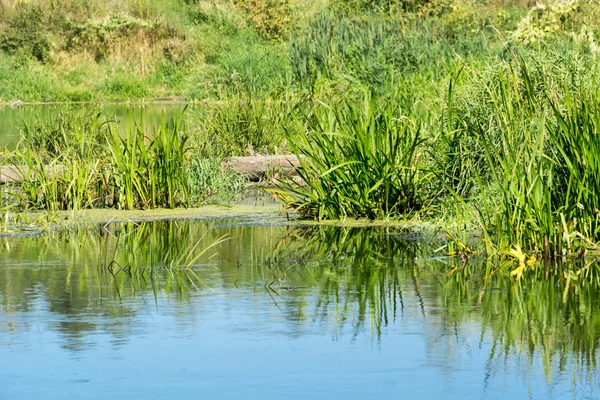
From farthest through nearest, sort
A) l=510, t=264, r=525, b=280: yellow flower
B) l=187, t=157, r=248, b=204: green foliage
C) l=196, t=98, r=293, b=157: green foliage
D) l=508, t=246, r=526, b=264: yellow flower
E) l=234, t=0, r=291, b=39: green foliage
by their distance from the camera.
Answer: l=234, t=0, r=291, b=39: green foliage → l=196, t=98, r=293, b=157: green foliage → l=187, t=157, r=248, b=204: green foliage → l=508, t=246, r=526, b=264: yellow flower → l=510, t=264, r=525, b=280: yellow flower

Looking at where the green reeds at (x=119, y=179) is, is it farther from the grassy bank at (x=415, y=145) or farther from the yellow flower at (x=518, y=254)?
the yellow flower at (x=518, y=254)

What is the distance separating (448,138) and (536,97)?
103cm

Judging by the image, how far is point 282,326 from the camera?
622cm

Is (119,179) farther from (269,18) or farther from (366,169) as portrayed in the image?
(269,18)

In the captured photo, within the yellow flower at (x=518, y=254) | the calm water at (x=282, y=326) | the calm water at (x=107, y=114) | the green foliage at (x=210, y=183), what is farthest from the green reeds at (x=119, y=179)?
the calm water at (x=107, y=114)

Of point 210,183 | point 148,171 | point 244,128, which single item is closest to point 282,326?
point 148,171

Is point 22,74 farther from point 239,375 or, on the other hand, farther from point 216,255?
point 239,375

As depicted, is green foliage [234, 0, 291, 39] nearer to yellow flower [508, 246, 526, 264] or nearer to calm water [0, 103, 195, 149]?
calm water [0, 103, 195, 149]

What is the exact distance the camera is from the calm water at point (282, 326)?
16.7ft

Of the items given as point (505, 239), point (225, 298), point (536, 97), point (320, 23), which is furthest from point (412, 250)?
point (320, 23)

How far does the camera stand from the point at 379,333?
19.8 ft

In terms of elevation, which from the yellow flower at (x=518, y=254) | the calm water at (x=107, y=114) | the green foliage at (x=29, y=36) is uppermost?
the green foliage at (x=29, y=36)

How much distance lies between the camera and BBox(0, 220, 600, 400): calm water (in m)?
5.09

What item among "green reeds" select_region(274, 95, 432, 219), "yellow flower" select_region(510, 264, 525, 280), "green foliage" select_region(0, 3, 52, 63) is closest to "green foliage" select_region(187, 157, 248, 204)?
"green reeds" select_region(274, 95, 432, 219)
